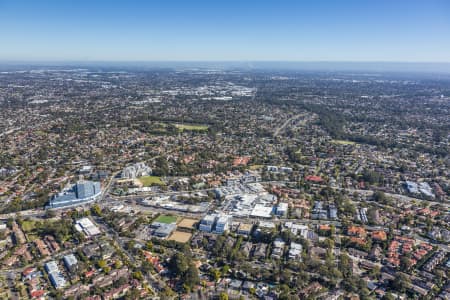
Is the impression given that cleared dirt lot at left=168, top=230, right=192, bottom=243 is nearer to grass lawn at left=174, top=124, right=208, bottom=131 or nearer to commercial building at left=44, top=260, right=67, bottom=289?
commercial building at left=44, top=260, right=67, bottom=289

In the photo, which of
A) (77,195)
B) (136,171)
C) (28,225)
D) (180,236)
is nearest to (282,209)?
(180,236)

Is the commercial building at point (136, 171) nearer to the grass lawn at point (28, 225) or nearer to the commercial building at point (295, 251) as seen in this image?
the grass lawn at point (28, 225)

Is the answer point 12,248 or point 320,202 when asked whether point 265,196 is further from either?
point 12,248

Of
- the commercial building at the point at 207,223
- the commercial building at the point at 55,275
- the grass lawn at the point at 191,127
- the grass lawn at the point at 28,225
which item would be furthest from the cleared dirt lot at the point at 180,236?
the grass lawn at the point at 191,127

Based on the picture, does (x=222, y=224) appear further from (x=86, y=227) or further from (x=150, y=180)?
(x=150, y=180)

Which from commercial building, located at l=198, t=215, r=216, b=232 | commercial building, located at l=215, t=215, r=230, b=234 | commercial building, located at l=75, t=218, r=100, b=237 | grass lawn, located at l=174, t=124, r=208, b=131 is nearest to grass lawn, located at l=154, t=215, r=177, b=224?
commercial building, located at l=198, t=215, r=216, b=232

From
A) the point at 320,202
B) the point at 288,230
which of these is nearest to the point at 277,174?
the point at 320,202
